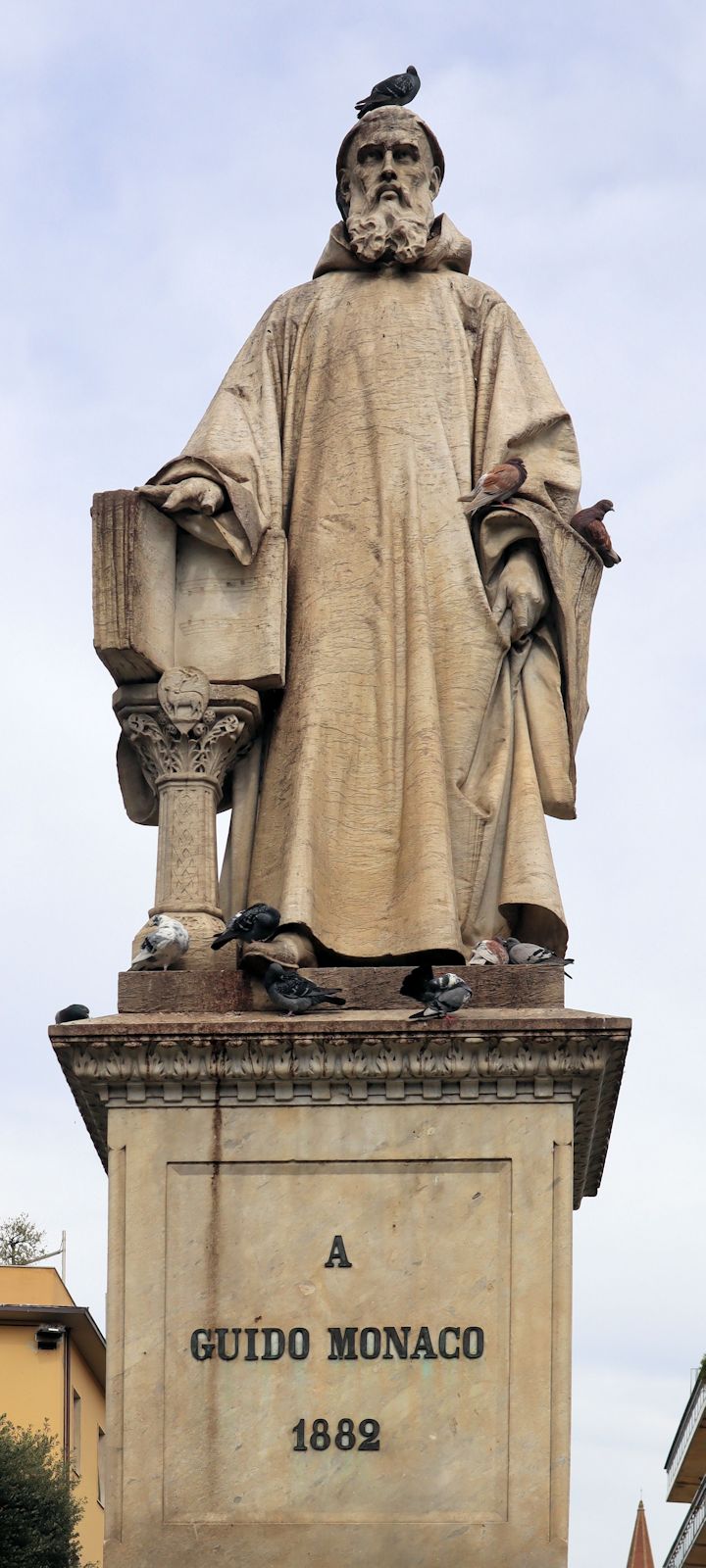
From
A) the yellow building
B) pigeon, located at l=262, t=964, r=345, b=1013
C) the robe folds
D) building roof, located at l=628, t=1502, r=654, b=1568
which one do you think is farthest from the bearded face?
building roof, located at l=628, t=1502, r=654, b=1568

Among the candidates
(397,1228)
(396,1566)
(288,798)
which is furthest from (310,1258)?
(288,798)

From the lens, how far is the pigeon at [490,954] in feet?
44.8

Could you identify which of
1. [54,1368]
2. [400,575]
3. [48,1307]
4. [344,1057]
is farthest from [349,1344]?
[54,1368]

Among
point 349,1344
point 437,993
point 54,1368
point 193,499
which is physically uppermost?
point 54,1368

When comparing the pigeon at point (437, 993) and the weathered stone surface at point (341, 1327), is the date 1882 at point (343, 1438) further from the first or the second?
the pigeon at point (437, 993)

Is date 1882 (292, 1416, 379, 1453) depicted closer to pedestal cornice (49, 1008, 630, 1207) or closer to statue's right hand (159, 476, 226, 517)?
pedestal cornice (49, 1008, 630, 1207)

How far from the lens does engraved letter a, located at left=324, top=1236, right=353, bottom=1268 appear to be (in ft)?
43.0

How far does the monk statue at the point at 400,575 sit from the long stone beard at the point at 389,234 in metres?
0.01

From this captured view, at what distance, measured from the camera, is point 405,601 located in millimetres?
14578

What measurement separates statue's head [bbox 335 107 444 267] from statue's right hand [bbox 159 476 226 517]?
1595 millimetres

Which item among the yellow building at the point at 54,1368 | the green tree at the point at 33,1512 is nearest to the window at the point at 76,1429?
the yellow building at the point at 54,1368

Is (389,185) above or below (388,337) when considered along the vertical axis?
above

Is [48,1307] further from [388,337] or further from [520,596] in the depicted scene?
[520,596]

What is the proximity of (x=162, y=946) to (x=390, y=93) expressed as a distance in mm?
4505
